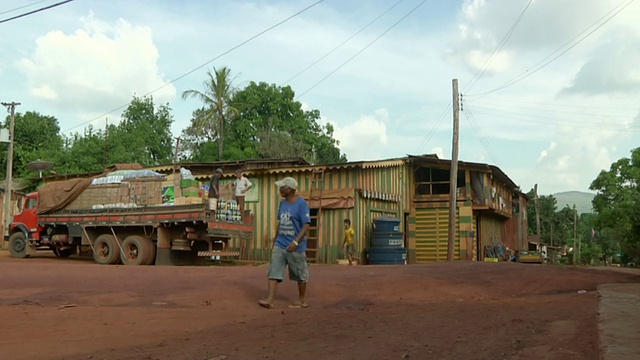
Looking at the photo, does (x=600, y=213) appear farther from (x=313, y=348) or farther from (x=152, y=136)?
(x=313, y=348)

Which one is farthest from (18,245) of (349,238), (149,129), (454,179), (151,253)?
(149,129)

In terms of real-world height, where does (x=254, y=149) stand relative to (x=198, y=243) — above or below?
above

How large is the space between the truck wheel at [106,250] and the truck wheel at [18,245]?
3407mm

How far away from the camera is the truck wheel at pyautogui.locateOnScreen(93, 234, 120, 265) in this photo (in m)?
16.5

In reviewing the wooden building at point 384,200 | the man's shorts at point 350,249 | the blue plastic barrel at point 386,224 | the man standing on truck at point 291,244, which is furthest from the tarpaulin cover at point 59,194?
the man standing on truck at point 291,244

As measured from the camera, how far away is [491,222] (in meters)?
29.8

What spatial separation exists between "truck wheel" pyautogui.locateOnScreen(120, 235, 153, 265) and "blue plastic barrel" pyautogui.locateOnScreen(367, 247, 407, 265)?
7.91 m

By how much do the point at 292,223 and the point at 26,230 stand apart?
46.2 feet

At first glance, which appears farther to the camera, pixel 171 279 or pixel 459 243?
pixel 459 243

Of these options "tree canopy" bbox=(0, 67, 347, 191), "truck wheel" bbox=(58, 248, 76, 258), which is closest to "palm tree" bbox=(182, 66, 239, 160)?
"tree canopy" bbox=(0, 67, 347, 191)

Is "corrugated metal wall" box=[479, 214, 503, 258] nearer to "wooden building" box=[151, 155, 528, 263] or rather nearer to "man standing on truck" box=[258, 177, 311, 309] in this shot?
"wooden building" box=[151, 155, 528, 263]

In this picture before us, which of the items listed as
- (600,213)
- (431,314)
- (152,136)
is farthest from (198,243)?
(152,136)

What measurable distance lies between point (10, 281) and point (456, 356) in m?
8.39

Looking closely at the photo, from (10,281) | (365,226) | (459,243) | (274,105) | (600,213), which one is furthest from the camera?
(274,105)
